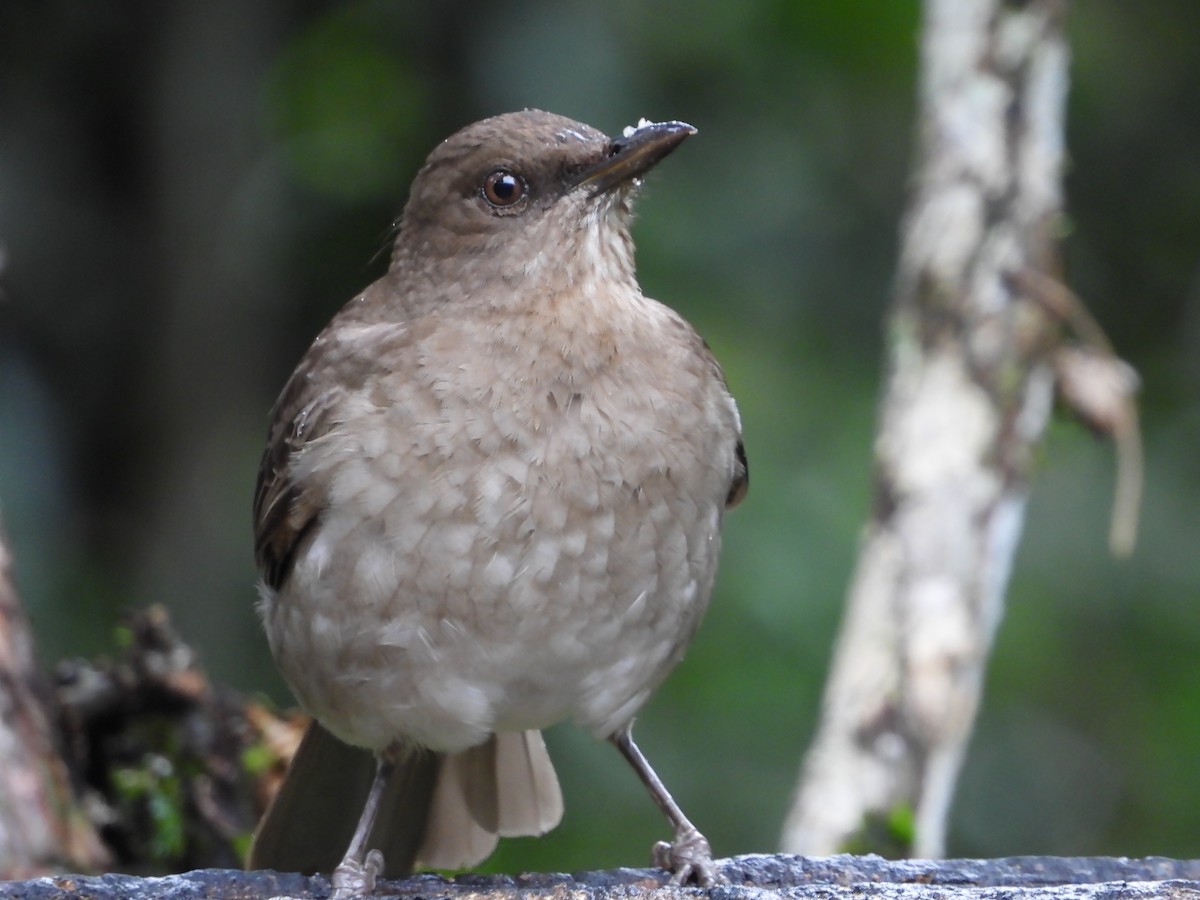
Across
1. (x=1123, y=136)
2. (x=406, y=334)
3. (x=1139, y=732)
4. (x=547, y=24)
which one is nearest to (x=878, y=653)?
(x=406, y=334)

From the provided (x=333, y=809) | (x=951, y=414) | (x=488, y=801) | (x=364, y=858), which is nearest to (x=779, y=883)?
(x=364, y=858)

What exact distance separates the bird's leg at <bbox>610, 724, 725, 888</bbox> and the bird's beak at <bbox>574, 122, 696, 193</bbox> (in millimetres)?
1312

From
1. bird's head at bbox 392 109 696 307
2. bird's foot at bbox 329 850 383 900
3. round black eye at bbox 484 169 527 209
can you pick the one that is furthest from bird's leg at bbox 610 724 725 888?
round black eye at bbox 484 169 527 209

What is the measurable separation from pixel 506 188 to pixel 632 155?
312 mm

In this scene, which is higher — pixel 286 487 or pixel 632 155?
pixel 632 155

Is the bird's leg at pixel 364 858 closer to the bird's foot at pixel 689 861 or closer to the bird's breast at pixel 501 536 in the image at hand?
the bird's breast at pixel 501 536

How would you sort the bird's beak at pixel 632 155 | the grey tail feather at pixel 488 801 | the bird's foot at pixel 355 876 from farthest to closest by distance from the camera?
1. the grey tail feather at pixel 488 801
2. the bird's beak at pixel 632 155
3. the bird's foot at pixel 355 876

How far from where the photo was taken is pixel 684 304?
6.00 m

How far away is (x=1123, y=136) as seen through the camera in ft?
22.5

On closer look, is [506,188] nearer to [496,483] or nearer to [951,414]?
[496,483]

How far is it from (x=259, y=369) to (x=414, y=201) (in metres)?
3.26

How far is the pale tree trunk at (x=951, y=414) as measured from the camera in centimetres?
417

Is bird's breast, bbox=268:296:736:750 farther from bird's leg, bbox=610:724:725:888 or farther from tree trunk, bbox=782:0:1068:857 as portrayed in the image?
tree trunk, bbox=782:0:1068:857

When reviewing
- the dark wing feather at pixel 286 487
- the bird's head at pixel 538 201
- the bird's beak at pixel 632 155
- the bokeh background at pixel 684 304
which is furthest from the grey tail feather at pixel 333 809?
the bird's beak at pixel 632 155
